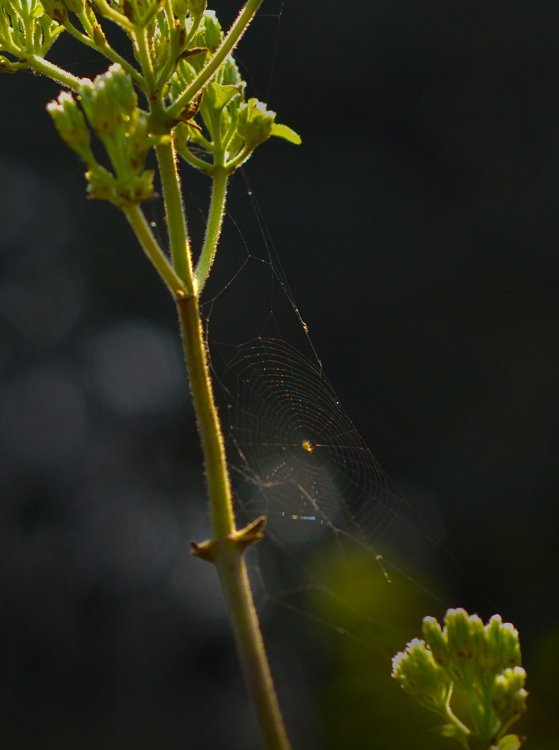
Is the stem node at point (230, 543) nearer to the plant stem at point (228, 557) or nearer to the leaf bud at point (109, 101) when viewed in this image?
the plant stem at point (228, 557)

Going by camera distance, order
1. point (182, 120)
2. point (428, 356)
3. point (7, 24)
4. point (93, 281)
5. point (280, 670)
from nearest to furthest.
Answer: point (182, 120), point (7, 24), point (280, 670), point (428, 356), point (93, 281)

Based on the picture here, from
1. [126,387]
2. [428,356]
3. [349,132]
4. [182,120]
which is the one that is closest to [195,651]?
[126,387]

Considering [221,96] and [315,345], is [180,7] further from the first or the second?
[315,345]

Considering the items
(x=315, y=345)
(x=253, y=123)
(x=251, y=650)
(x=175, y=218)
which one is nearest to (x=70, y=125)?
(x=175, y=218)

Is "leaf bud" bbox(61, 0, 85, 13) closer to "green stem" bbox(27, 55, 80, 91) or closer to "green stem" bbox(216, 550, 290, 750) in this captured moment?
"green stem" bbox(27, 55, 80, 91)

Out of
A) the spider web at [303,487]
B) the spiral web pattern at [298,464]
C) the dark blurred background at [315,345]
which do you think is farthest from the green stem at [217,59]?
the dark blurred background at [315,345]

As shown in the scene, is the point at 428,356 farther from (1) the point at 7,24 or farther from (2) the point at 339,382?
(1) the point at 7,24

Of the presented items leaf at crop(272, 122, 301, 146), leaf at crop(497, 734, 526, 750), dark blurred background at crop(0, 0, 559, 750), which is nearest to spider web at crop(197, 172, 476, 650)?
dark blurred background at crop(0, 0, 559, 750)
